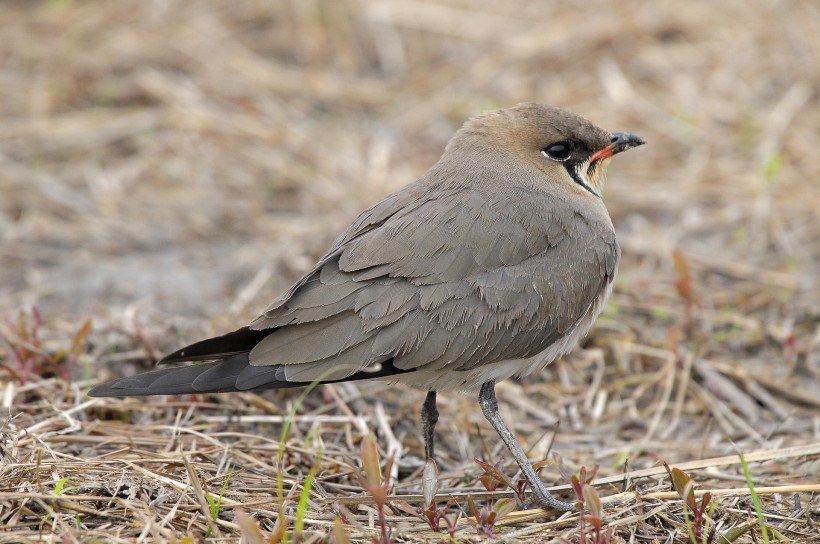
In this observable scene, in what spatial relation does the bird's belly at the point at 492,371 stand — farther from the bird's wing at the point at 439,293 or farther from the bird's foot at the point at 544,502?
the bird's foot at the point at 544,502

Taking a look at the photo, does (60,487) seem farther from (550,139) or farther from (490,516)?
(550,139)

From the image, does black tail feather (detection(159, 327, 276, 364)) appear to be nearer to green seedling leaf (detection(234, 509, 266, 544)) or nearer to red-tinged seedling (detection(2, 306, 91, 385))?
red-tinged seedling (detection(2, 306, 91, 385))

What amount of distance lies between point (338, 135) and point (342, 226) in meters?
1.67

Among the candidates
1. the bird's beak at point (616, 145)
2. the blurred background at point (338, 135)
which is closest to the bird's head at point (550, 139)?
the bird's beak at point (616, 145)

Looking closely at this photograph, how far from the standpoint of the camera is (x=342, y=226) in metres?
6.77

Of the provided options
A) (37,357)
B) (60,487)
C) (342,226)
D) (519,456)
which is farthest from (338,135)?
(60,487)

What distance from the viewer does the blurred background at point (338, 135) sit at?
6371mm

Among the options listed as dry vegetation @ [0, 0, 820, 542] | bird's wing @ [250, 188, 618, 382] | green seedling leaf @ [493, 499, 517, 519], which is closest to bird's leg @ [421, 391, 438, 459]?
dry vegetation @ [0, 0, 820, 542]

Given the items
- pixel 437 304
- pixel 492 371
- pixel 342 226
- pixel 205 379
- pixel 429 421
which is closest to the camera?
pixel 205 379

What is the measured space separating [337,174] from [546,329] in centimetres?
386

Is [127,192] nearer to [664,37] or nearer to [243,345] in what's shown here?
[243,345]

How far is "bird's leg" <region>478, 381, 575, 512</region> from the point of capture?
385 cm

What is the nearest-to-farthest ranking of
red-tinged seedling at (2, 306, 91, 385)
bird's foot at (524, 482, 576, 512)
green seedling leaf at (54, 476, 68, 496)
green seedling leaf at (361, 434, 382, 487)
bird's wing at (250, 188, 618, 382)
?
green seedling leaf at (361, 434, 382, 487) → green seedling leaf at (54, 476, 68, 496) → bird's foot at (524, 482, 576, 512) → bird's wing at (250, 188, 618, 382) → red-tinged seedling at (2, 306, 91, 385)

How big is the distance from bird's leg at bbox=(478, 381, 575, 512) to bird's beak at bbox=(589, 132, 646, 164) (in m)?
1.27
